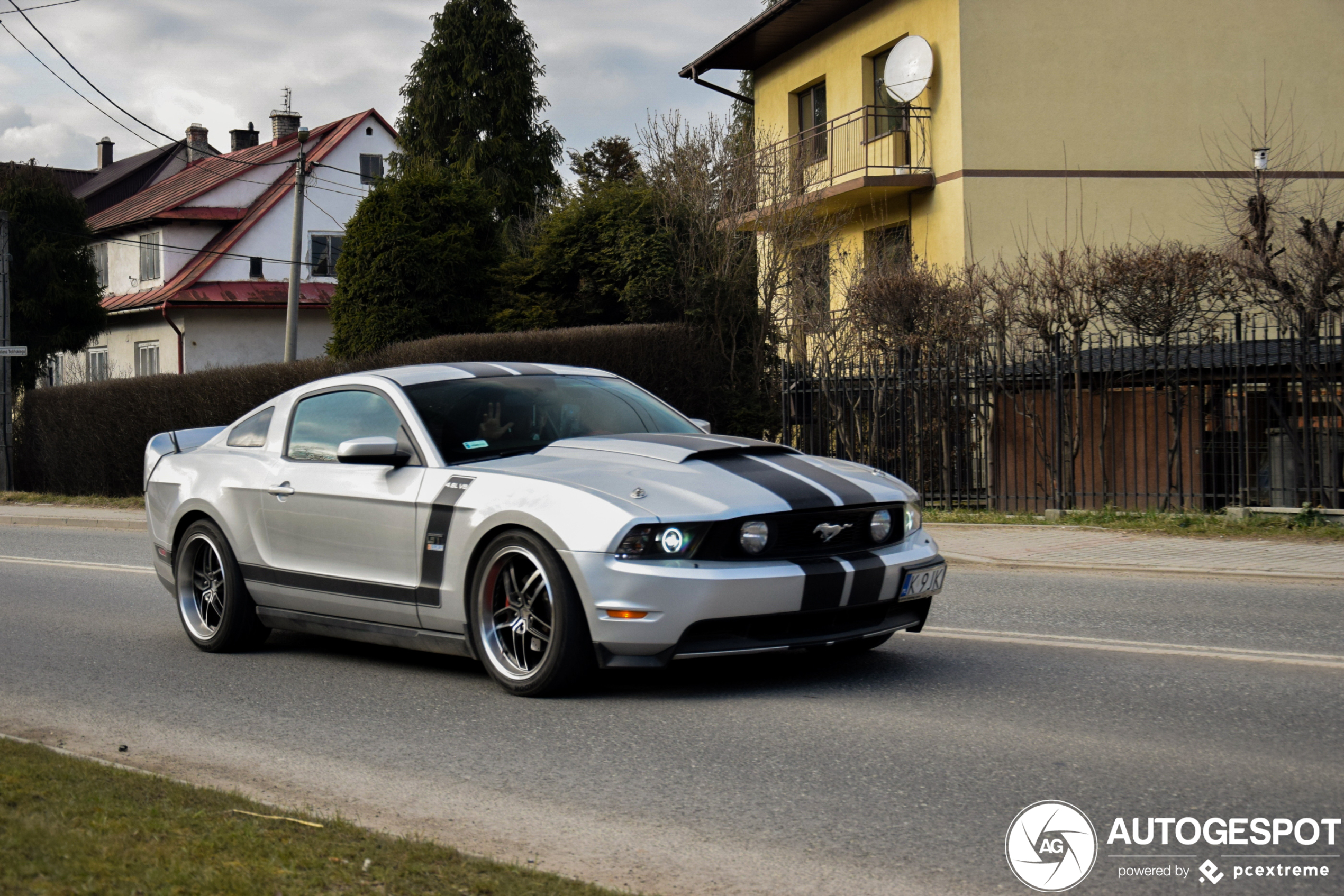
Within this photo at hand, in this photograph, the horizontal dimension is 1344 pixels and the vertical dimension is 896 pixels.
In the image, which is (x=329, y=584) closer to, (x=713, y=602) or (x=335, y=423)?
(x=335, y=423)

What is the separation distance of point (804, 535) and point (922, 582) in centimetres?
71

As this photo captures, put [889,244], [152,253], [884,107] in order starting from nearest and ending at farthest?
[884,107] < [889,244] < [152,253]

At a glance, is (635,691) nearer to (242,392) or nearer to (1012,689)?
(1012,689)

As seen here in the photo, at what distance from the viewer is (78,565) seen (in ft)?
45.8

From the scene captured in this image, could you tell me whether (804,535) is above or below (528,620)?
above

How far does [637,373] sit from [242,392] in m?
8.66

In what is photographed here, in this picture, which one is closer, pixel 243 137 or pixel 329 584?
pixel 329 584

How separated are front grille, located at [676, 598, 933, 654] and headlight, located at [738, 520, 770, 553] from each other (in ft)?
0.96

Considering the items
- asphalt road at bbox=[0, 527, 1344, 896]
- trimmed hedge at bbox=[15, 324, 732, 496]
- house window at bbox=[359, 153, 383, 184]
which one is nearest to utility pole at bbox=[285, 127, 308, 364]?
trimmed hedge at bbox=[15, 324, 732, 496]

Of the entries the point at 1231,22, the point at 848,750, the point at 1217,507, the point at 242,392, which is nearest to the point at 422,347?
the point at 242,392

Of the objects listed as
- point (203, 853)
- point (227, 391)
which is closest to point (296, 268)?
point (227, 391)

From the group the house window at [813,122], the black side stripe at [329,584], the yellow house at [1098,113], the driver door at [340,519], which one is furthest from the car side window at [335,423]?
the house window at [813,122]

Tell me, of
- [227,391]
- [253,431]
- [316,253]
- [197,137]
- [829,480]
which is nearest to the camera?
[829,480]

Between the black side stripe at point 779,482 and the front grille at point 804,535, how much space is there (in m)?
0.04
